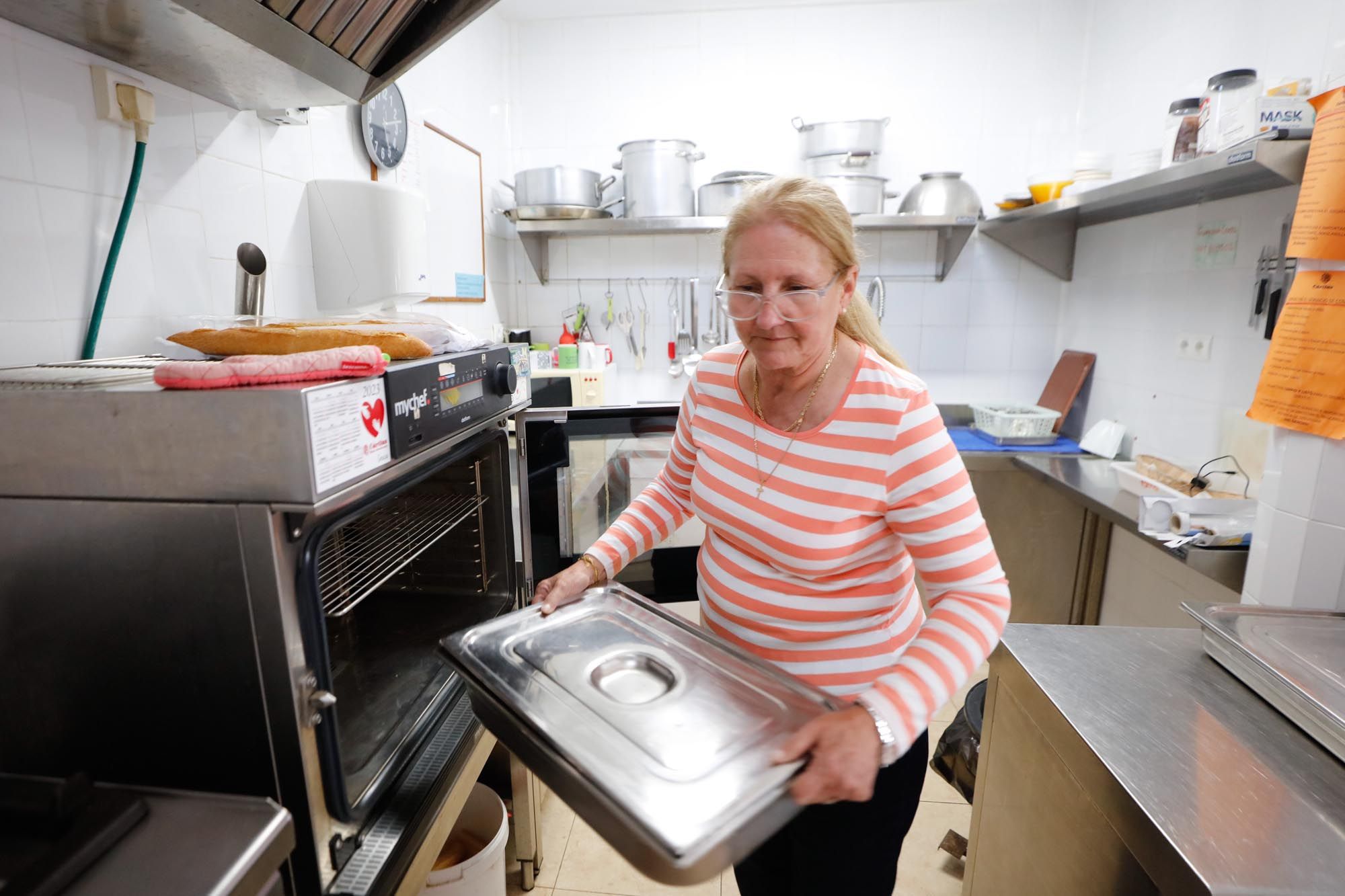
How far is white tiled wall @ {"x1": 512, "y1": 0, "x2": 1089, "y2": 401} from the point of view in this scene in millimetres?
2947

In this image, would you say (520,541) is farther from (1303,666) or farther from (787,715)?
(1303,666)

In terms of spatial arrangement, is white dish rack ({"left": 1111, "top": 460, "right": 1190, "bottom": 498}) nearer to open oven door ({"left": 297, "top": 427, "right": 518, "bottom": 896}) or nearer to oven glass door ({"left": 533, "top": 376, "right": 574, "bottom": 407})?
open oven door ({"left": 297, "top": 427, "right": 518, "bottom": 896})

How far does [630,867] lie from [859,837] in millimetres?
805

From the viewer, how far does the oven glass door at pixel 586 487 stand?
1391 mm

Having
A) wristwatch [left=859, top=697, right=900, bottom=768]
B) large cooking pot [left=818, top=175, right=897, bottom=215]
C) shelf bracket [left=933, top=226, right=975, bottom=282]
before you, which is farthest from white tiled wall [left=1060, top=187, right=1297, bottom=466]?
wristwatch [left=859, top=697, right=900, bottom=768]

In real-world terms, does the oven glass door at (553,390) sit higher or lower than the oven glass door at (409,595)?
higher

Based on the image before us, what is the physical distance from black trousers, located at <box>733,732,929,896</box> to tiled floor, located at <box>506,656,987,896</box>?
0.71m

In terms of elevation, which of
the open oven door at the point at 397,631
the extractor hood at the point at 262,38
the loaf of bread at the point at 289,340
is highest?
the extractor hood at the point at 262,38

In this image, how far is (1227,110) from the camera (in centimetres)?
164

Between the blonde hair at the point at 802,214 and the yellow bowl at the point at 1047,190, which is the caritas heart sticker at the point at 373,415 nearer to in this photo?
the blonde hair at the point at 802,214

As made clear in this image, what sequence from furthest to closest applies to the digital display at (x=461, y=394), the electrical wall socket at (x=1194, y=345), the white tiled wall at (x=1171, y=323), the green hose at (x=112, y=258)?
the electrical wall socket at (x=1194, y=345)
the white tiled wall at (x=1171, y=323)
the green hose at (x=112, y=258)
the digital display at (x=461, y=394)

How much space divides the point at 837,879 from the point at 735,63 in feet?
10.1

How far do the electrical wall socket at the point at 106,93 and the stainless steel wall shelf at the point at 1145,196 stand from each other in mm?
2060

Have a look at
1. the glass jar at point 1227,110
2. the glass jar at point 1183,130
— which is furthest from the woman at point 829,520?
the glass jar at point 1183,130
